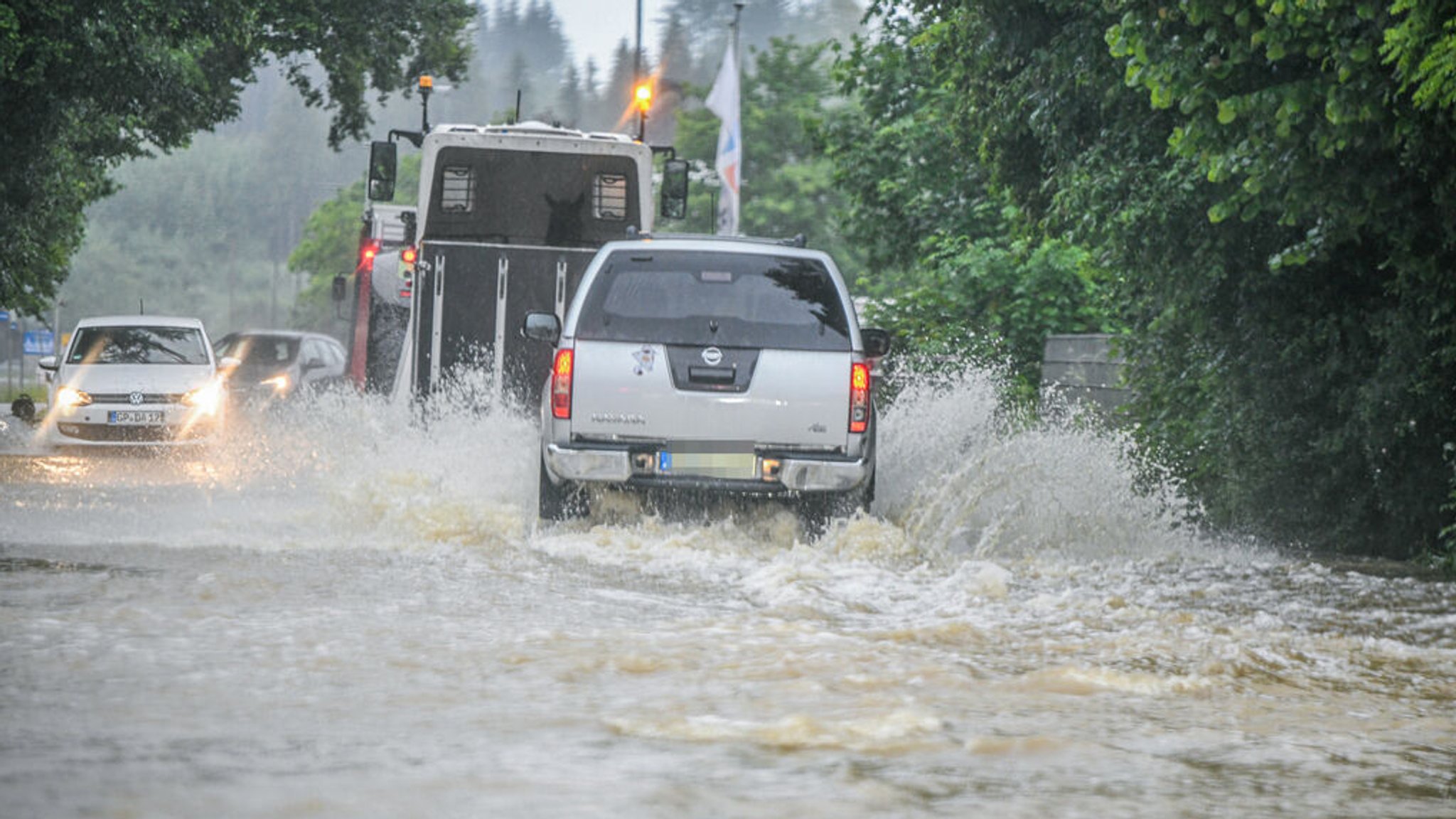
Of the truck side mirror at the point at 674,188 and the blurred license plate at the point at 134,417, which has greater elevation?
the truck side mirror at the point at 674,188

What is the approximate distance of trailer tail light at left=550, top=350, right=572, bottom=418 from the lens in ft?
37.1

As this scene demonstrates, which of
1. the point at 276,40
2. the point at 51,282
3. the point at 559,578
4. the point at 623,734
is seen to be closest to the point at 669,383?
the point at 559,578

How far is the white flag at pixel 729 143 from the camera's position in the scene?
30391 millimetres

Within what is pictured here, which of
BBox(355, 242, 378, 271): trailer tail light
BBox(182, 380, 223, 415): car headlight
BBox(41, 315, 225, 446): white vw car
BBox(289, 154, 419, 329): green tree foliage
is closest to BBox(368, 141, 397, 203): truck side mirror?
BBox(355, 242, 378, 271): trailer tail light

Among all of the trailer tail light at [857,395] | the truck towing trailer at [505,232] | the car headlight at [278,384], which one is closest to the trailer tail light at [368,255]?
the truck towing trailer at [505,232]

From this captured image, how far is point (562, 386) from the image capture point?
37.2 ft

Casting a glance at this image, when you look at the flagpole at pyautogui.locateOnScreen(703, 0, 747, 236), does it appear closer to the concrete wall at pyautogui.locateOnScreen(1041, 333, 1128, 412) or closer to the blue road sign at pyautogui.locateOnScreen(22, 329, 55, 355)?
the concrete wall at pyautogui.locateOnScreen(1041, 333, 1128, 412)

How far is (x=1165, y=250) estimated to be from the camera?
13508 mm

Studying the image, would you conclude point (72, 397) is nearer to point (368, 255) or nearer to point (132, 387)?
point (132, 387)

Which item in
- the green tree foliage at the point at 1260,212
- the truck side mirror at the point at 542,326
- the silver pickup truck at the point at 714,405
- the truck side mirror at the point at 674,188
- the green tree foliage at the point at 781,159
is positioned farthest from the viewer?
the green tree foliage at the point at 781,159

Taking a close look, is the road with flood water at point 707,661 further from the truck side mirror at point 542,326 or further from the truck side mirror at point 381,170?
the truck side mirror at point 381,170

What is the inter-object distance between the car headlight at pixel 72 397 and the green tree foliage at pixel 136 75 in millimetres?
3172

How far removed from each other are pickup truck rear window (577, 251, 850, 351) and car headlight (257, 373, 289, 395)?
61.5ft

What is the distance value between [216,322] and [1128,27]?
157 metres
